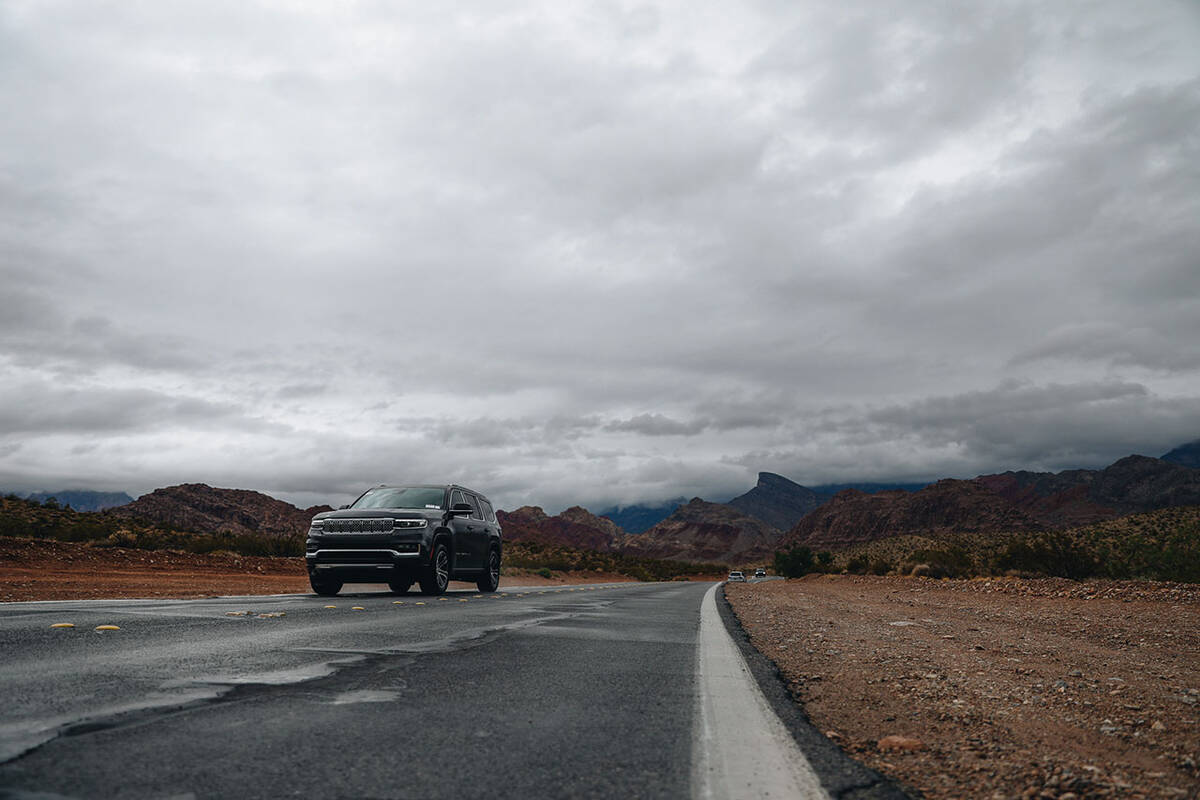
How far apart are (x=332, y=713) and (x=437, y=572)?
10759 millimetres

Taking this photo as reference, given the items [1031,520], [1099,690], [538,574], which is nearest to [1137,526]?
[538,574]

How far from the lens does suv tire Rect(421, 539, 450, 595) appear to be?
1376cm

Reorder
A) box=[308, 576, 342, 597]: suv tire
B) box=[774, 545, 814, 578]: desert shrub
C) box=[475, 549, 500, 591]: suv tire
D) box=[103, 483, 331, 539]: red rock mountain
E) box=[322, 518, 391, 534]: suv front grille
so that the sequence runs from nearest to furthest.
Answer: box=[322, 518, 391, 534]: suv front grille → box=[308, 576, 342, 597]: suv tire → box=[475, 549, 500, 591]: suv tire → box=[774, 545, 814, 578]: desert shrub → box=[103, 483, 331, 539]: red rock mountain

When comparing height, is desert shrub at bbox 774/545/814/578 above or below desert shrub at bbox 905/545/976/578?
below

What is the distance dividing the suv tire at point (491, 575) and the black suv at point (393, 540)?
56.7 inches

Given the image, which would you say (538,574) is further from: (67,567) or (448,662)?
(448,662)

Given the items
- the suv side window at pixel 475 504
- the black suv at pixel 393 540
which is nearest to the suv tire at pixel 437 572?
the black suv at pixel 393 540

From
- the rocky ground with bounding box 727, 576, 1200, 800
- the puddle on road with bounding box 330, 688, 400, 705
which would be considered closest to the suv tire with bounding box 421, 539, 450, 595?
the rocky ground with bounding box 727, 576, 1200, 800

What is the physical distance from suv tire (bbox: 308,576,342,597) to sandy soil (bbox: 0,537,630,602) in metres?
1.60

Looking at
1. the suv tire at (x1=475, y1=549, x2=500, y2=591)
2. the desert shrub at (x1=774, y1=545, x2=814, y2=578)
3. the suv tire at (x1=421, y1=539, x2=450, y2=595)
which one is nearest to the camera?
the suv tire at (x1=421, y1=539, x2=450, y2=595)

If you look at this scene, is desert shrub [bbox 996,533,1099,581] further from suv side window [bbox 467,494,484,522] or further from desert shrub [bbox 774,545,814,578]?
desert shrub [bbox 774,545,814,578]

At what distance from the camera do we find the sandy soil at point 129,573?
13.1 m

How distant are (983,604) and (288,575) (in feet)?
63.7

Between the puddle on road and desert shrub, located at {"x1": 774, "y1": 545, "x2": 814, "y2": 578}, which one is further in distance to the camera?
desert shrub, located at {"x1": 774, "y1": 545, "x2": 814, "y2": 578}
